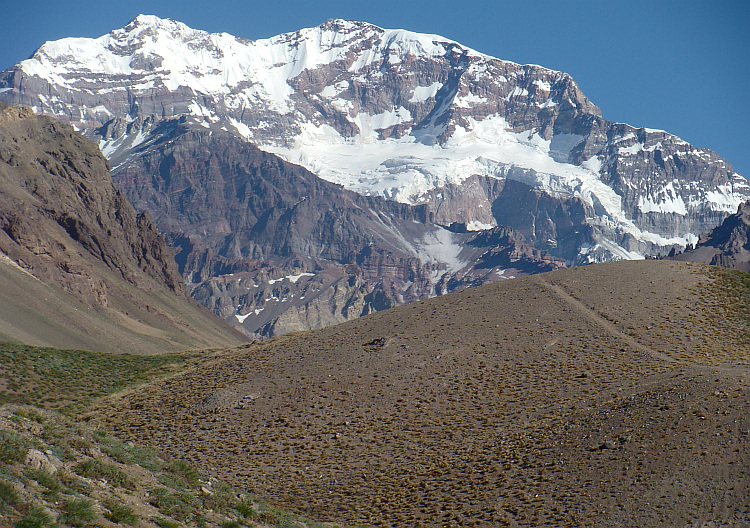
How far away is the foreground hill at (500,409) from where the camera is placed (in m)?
31.6

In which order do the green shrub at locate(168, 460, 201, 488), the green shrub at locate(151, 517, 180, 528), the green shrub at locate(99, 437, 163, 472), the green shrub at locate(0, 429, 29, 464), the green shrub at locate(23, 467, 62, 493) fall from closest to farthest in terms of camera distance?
1. the green shrub at locate(23, 467, 62, 493)
2. the green shrub at locate(0, 429, 29, 464)
3. the green shrub at locate(151, 517, 180, 528)
4. the green shrub at locate(99, 437, 163, 472)
5. the green shrub at locate(168, 460, 201, 488)

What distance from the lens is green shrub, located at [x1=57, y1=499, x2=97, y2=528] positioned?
19.3m

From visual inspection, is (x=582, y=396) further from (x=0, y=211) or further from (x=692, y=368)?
(x=0, y=211)

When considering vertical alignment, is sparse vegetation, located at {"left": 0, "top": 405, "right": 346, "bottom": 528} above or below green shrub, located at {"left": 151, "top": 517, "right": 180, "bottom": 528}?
above

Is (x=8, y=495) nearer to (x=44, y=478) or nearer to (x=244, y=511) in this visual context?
(x=44, y=478)

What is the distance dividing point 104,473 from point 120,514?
314 cm

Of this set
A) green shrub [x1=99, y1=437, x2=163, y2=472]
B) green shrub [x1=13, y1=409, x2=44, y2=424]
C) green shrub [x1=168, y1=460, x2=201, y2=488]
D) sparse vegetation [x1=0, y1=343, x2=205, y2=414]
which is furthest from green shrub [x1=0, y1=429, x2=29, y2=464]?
sparse vegetation [x1=0, y1=343, x2=205, y2=414]

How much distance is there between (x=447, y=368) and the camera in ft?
164

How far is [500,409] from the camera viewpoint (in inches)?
1704

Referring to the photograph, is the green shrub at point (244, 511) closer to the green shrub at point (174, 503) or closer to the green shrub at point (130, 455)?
the green shrub at point (174, 503)

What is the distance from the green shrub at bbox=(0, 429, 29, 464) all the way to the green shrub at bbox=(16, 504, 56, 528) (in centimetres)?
229

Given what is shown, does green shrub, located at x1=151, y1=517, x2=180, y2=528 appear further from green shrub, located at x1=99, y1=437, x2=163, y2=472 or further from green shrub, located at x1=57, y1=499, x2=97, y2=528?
green shrub, located at x1=99, y1=437, x2=163, y2=472

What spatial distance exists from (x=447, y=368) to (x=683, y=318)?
684 inches

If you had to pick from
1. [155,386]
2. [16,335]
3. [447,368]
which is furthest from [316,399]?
[16,335]
